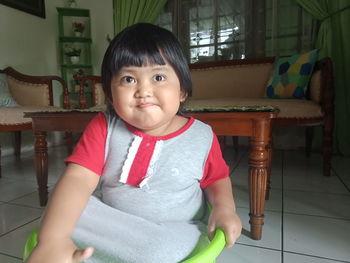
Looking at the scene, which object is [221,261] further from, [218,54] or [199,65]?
[218,54]

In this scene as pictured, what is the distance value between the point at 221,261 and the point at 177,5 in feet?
7.98

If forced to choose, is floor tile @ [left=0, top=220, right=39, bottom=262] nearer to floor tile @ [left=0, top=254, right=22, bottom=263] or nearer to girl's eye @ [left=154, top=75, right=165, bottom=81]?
floor tile @ [left=0, top=254, right=22, bottom=263]

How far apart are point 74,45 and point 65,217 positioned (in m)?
2.94

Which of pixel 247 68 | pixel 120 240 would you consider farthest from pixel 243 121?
pixel 247 68

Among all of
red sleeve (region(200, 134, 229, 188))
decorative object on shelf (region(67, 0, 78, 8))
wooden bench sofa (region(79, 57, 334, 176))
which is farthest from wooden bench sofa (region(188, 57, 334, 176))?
decorative object on shelf (region(67, 0, 78, 8))

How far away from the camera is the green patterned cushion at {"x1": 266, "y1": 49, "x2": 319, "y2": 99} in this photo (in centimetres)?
160

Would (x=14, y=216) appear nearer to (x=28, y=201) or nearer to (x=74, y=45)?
→ (x=28, y=201)

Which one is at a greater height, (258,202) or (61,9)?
(61,9)

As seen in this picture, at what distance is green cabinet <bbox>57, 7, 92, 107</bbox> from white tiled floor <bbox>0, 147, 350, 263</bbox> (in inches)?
53.8

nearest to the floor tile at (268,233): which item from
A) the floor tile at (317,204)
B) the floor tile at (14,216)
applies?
the floor tile at (317,204)

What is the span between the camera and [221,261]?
718 mm

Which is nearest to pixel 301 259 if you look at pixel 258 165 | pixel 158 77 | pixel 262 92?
pixel 258 165

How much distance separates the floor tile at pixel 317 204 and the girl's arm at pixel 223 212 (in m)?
0.62

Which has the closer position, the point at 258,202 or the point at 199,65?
the point at 258,202
